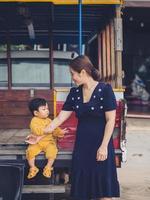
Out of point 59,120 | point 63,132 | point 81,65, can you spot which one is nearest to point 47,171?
point 63,132

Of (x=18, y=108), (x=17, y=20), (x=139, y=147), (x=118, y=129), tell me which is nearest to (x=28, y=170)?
(x=118, y=129)

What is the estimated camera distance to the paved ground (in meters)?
7.92

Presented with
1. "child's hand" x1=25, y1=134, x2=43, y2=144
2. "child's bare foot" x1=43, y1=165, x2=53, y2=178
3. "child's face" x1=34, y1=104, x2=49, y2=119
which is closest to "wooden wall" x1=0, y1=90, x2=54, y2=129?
"child's face" x1=34, y1=104, x2=49, y2=119

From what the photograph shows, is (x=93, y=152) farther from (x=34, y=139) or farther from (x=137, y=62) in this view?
(x=137, y=62)

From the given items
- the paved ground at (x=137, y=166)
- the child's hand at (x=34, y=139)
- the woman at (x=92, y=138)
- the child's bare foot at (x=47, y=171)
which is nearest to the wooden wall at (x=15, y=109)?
the paved ground at (x=137, y=166)

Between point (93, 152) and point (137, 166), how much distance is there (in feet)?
14.0

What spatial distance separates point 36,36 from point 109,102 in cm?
420

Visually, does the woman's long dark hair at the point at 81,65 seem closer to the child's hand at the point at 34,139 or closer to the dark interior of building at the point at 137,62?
the child's hand at the point at 34,139

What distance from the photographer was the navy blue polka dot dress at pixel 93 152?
557 cm

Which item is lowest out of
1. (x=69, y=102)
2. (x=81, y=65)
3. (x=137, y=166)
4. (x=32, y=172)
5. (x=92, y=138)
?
(x=137, y=166)

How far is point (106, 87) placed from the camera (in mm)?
5617

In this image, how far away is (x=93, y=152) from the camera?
560 centimetres

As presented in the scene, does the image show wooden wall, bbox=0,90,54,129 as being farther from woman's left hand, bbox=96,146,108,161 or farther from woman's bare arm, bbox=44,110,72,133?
woman's left hand, bbox=96,146,108,161

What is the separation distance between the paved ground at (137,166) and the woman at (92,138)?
6.48 feet
